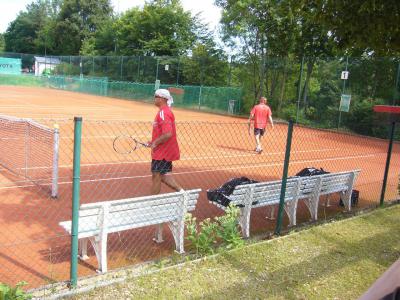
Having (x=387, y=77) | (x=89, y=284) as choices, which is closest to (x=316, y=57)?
(x=387, y=77)

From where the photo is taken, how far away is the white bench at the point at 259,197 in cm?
563

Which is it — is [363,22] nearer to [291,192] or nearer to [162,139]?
[291,192]

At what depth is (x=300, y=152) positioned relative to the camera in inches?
615

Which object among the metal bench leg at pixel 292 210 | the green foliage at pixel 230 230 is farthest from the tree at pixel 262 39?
the green foliage at pixel 230 230

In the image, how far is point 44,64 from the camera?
60375 mm

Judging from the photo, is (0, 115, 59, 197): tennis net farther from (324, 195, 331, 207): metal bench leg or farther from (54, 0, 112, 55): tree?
(54, 0, 112, 55): tree

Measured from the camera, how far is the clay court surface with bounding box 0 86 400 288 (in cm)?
489

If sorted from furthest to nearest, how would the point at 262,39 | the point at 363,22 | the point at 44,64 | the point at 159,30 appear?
the point at 44,64, the point at 159,30, the point at 262,39, the point at 363,22

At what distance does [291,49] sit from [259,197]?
23.6 metres

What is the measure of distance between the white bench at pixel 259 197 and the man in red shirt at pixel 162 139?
932mm

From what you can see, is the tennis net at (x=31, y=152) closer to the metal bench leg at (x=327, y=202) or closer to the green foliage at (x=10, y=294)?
the green foliage at (x=10, y=294)

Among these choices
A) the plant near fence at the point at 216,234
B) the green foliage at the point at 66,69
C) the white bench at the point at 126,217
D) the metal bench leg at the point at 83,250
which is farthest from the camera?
the green foliage at the point at 66,69

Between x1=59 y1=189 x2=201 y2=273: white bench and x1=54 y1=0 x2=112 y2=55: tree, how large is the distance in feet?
234

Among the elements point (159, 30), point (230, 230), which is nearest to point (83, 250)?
point (230, 230)
